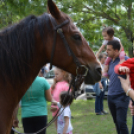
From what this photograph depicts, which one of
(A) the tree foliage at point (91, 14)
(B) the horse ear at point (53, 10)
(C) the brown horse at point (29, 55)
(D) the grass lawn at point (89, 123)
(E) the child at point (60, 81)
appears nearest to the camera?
(C) the brown horse at point (29, 55)

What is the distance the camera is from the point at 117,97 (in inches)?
173

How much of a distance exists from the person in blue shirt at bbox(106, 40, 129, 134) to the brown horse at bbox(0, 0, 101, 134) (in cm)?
193

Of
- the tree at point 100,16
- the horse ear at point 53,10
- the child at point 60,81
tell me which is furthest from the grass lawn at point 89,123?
the horse ear at point 53,10

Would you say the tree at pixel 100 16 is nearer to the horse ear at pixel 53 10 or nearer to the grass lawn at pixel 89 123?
the grass lawn at pixel 89 123

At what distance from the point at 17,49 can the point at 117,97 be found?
2637 millimetres

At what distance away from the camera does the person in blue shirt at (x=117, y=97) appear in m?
4.30

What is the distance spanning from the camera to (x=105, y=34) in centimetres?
498

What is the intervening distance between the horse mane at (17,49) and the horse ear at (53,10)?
174 millimetres

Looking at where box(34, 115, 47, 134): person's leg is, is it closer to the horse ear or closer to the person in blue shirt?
the person in blue shirt

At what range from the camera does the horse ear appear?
93.9 inches

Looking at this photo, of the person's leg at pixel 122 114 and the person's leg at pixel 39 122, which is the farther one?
the person's leg at pixel 122 114

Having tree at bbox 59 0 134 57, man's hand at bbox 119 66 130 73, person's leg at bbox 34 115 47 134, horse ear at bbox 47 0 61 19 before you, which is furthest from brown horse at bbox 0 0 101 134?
tree at bbox 59 0 134 57

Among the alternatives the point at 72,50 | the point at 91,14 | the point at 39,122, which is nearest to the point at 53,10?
the point at 72,50

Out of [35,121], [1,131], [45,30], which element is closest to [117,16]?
[35,121]
